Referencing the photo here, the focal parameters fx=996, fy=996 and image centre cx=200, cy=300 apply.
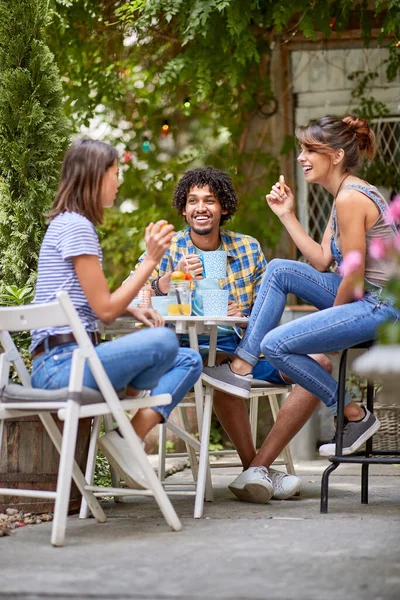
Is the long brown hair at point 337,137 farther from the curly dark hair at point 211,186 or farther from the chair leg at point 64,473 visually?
the chair leg at point 64,473

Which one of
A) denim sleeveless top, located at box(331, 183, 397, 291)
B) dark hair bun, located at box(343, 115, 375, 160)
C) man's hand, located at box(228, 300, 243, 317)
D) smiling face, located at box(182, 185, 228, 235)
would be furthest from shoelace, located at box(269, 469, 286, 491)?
dark hair bun, located at box(343, 115, 375, 160)

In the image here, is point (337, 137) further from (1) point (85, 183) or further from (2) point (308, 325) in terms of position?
(1) point (85, 183)

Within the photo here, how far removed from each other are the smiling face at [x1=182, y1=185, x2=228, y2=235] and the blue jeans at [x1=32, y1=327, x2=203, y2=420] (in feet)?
4.28

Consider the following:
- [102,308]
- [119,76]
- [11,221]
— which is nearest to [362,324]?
[102,308]

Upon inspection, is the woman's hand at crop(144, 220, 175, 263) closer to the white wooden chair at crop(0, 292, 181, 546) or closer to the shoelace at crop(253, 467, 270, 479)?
the white wooden chair at crop(0, 292, 181, 546)

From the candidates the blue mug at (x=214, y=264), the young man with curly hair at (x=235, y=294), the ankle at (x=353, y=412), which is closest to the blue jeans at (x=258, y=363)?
the young man with curly hair at (x=235, y=294)

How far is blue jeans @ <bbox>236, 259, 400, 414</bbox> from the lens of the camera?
145 inches

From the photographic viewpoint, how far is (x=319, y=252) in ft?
13.8

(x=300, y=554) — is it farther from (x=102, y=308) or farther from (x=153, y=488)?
(x=102, y=308)

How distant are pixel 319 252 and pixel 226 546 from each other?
5.22 feet

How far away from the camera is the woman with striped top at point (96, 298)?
3.16 m

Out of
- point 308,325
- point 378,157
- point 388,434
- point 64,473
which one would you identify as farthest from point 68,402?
point 378,157

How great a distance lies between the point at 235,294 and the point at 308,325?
830mm

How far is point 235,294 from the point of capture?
4.48 meters
